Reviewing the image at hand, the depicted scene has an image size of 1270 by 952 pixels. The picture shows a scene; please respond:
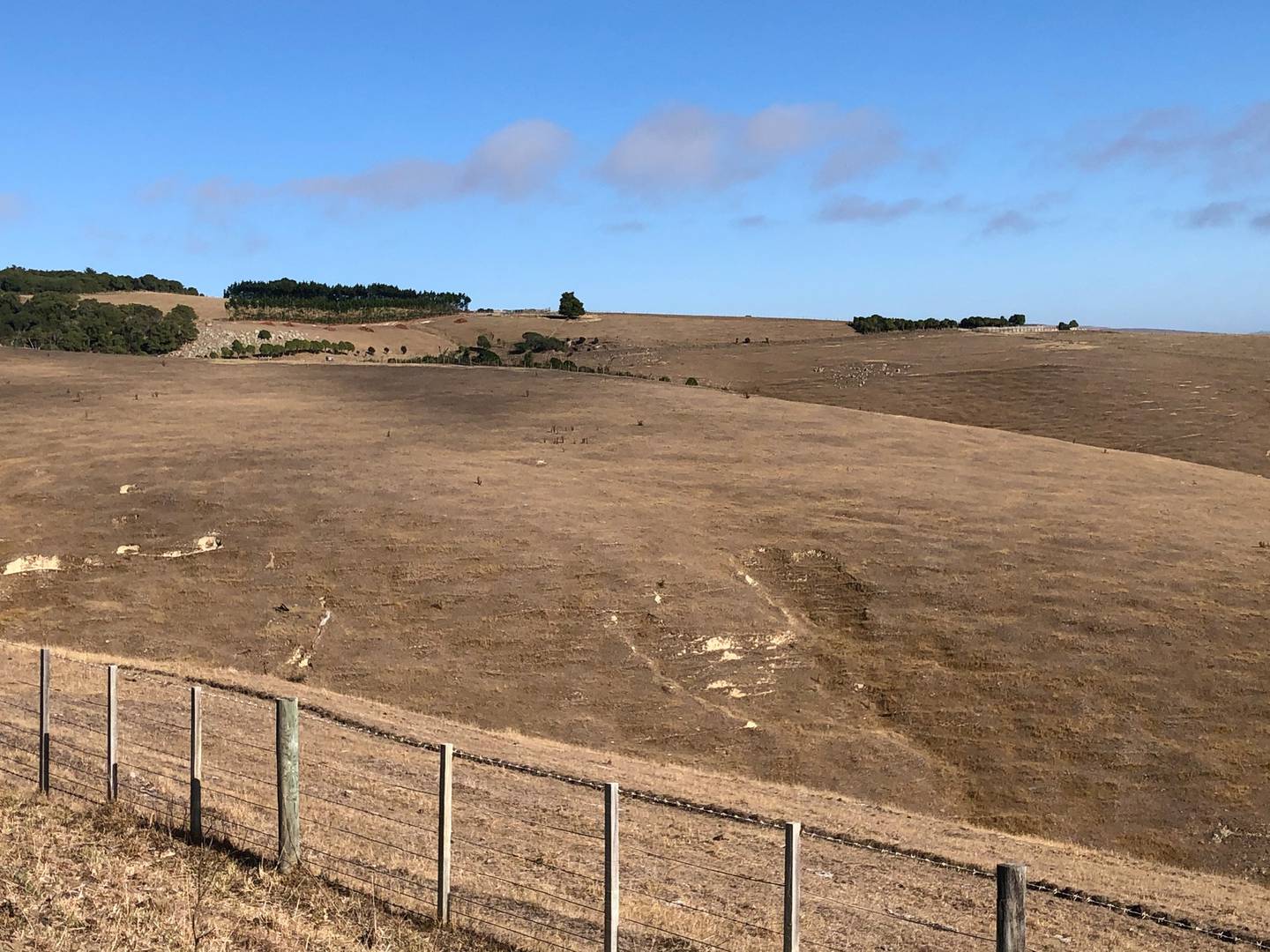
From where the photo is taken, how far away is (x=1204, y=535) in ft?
123

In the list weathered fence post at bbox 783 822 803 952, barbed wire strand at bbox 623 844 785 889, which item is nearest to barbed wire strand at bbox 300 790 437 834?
barbed wire strand at bbox 623 844 785 889

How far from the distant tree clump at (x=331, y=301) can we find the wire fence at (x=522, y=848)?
112471 mm

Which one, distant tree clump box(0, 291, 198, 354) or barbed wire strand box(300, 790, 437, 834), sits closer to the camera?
barbed wire strand box(300, 790, 437, 834)

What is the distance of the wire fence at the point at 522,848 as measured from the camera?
12.3 metres

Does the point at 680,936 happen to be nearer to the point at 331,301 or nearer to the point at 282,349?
the point at 282,349

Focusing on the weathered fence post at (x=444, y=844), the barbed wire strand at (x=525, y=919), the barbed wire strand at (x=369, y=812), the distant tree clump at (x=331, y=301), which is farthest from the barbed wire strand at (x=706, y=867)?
the distant tree clump at (x=331, y=301)

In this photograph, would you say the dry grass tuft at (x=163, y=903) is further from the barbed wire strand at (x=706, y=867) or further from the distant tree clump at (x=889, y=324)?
the distant tree clump at (x=889, y=324)

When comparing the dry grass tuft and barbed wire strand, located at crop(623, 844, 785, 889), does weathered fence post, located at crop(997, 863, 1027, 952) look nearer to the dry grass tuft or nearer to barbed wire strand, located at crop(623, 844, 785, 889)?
the dry grass tuft

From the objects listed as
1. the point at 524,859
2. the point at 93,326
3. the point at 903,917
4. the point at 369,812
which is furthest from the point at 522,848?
the point at 93,326

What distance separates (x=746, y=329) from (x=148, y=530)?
93.2 m

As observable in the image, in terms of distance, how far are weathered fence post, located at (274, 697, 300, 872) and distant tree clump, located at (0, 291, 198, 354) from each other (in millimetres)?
90736

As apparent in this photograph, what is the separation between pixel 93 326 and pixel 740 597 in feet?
279

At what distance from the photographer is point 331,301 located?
148375 millimetres

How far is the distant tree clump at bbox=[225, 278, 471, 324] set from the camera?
13338 cm
